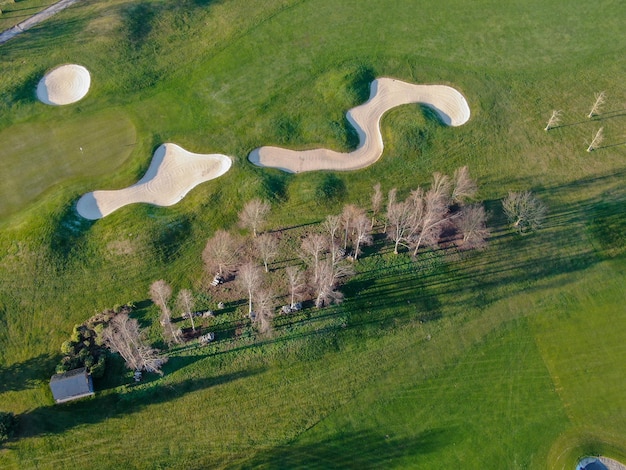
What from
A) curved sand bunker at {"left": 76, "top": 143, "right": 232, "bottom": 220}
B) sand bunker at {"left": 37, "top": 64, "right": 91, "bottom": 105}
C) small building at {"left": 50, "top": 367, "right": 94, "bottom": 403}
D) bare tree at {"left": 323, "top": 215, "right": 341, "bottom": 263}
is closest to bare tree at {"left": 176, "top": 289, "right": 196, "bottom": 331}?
small building at {"left": 50, "top": 367, "right": 94, "bottom": 403}

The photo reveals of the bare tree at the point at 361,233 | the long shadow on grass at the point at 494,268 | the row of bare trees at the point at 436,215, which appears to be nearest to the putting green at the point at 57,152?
the bare tree at the point at 361,233

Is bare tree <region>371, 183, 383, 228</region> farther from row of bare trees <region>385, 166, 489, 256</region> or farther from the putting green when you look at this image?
the putting green

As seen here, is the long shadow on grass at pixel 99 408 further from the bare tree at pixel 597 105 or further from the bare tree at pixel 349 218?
the bare tree at pixel 597 105

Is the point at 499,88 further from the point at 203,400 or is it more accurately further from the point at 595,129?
the point at 203,400

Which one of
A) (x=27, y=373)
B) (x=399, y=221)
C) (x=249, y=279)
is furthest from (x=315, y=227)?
(x=27, y=373)

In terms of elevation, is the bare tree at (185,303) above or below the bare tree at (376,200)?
below

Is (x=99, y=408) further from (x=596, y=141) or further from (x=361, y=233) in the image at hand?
(x=596, y=141)
